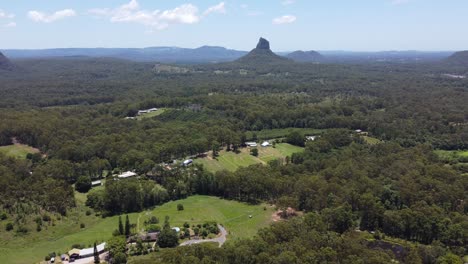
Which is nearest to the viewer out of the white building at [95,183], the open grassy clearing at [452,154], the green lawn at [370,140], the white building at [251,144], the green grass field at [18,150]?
the white building at [95,183]

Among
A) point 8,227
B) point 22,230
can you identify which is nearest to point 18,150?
point 8,227

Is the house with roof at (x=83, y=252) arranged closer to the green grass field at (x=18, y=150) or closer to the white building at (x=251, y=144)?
the green grass field at (x=18, y=150)

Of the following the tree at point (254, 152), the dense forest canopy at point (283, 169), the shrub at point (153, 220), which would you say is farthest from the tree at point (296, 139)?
the shrub at point (153, 220)

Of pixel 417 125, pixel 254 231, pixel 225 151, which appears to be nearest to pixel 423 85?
pixel 417 125

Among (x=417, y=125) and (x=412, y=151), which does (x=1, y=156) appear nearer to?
(x=412, y=151)

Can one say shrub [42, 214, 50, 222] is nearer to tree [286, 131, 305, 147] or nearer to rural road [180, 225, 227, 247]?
rural road [180, 225, 227, 247]

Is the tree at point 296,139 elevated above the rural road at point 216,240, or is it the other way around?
the tree at point 296,139

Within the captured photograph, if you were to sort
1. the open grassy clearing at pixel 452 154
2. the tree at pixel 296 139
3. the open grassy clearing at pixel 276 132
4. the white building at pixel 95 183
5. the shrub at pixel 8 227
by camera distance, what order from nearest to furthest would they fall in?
the shrub at pixel 8 227, the white building at pixel 95 183, the open grassy clearing at pixel 452 154, the tree at pixel 296 139, the open grassy clearing at pixel 276 132
